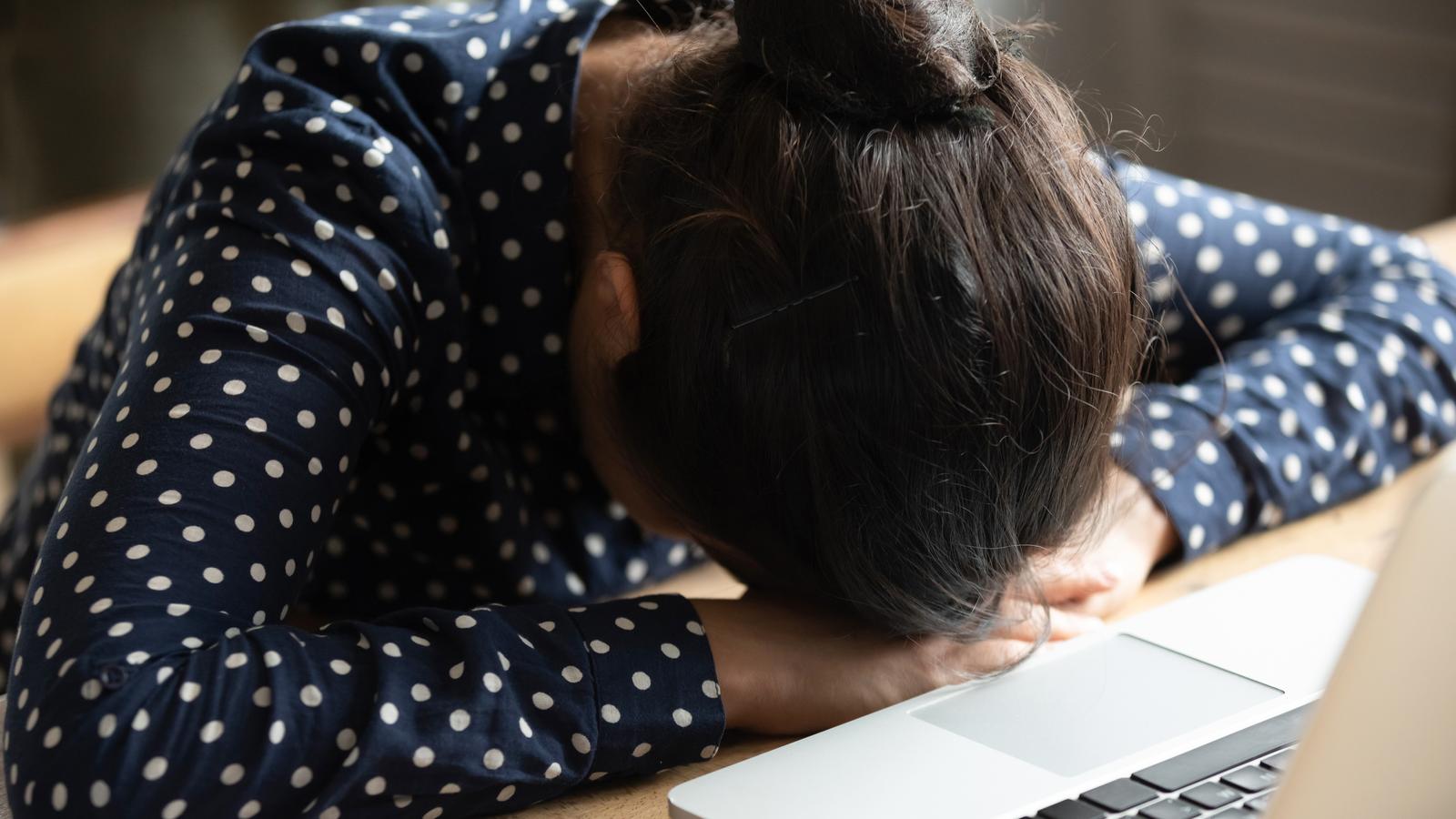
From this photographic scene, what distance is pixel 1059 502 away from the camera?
0.61m

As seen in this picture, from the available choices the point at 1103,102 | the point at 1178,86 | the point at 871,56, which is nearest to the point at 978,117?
the point at 871,56

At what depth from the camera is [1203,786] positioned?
0.51 meters

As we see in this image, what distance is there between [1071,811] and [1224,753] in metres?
0.07

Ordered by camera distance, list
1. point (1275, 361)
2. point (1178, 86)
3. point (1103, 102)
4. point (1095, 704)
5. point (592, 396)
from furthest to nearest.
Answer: point (1178, 86) < point (1103, 102) < point (1275, 361) < point (592, 396) < point (1095, 704)

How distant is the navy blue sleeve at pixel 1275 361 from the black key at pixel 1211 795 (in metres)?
0.29

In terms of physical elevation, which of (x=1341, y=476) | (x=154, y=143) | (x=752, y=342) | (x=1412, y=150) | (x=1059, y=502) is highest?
(x=154, y=143)

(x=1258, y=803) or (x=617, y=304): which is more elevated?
(x=617, y=304)

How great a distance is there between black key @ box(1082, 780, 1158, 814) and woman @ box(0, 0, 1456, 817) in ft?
0.38

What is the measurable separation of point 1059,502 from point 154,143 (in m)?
1.63

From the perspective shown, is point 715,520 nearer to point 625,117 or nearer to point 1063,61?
point 625,117

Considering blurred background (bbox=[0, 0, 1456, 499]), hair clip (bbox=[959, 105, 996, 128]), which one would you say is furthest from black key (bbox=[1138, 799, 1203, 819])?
blurred background (bbox=[0, 0, 1456, 499])

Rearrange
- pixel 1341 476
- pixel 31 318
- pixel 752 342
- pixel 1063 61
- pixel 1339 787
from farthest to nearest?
pixel 1063 61 → pixel 31 318 → pixel 1341 476 → pixel 752 342 → pixel 1339 787

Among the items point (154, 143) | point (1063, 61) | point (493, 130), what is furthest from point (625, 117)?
point (1063, 61)

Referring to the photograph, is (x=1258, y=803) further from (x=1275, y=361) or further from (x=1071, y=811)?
(x=1275, y=361)
